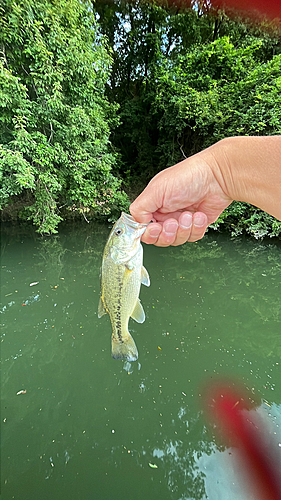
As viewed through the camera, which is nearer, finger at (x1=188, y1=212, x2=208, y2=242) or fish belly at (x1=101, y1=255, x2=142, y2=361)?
fish belly at (x1=101, y1=255, x2=142, y2=361)

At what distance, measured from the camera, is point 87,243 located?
9742 mm

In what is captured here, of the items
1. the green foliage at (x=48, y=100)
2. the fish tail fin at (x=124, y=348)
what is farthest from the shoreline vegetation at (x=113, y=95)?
the fish tail fin at (x=124, y=348)

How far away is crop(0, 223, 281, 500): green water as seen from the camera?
8.49 feet

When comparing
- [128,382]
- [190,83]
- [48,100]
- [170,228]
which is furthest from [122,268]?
[190,83]

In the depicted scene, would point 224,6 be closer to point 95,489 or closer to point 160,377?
point 160,377

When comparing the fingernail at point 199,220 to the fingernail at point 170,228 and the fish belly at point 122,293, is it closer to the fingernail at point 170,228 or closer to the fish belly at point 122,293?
the fingernail at point 170,228

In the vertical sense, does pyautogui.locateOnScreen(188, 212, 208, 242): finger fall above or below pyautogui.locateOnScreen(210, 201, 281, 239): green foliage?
above

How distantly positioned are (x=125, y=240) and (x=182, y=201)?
48 centimetres

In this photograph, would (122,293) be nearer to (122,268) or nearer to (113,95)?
(122,268)

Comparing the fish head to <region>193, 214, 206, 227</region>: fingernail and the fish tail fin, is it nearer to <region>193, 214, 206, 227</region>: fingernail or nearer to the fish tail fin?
<region>193, 214, 206, 227</region>: fingernail

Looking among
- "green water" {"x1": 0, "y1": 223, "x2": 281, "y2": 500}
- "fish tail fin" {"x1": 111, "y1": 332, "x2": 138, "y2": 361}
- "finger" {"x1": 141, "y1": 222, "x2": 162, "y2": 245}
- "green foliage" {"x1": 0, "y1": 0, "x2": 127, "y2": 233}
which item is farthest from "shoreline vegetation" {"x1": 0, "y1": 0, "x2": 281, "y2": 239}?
"fish tail fin" {"x1": 111, "y1": 332, "x2": 138, "y2": 361}

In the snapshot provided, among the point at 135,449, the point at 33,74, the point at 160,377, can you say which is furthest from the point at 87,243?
the point at 135,449

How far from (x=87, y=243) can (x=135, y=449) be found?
764cm

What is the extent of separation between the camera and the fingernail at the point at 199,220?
178 centimetres
